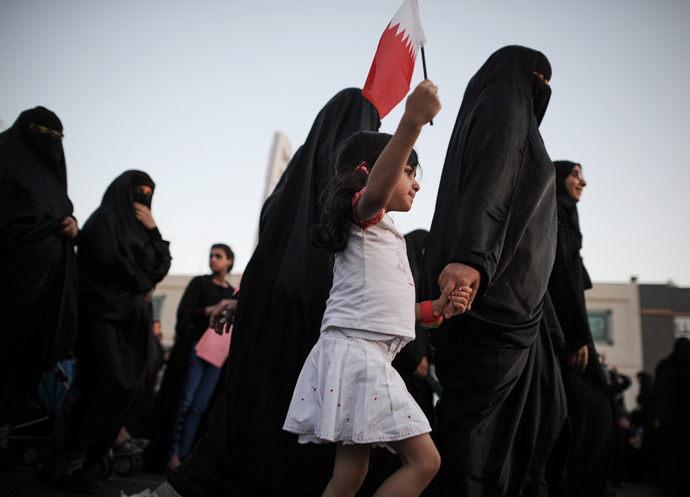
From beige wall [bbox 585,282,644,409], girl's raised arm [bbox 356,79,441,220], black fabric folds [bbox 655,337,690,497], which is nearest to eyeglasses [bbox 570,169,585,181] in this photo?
girl's raised arm [bbox 356,79,441,220]

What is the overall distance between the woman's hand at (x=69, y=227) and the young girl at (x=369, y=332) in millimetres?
2633

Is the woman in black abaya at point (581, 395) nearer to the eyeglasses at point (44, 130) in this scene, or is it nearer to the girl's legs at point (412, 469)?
the girl's legs at point (412, 469)

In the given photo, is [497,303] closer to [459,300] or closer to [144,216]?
[459,300]

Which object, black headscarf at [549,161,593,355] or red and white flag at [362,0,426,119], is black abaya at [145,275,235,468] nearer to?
black headscarf at [549,161,593,355]

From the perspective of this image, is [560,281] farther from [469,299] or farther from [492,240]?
[469,299]

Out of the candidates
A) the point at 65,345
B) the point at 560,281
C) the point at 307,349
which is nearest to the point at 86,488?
the point at 65,345

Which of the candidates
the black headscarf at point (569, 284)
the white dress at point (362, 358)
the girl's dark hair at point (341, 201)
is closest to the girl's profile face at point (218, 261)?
the black headscarf at point (569, 284)

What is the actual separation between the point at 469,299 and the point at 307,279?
32.5 inches

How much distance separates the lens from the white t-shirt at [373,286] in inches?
69.8

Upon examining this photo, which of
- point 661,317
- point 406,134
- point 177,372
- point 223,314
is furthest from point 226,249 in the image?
point 661,317

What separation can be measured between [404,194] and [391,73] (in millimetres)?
510

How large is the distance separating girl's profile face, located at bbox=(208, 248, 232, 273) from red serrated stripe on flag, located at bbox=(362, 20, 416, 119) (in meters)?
4.26

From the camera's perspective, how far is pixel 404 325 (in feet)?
5.96

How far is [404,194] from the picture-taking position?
190cm
